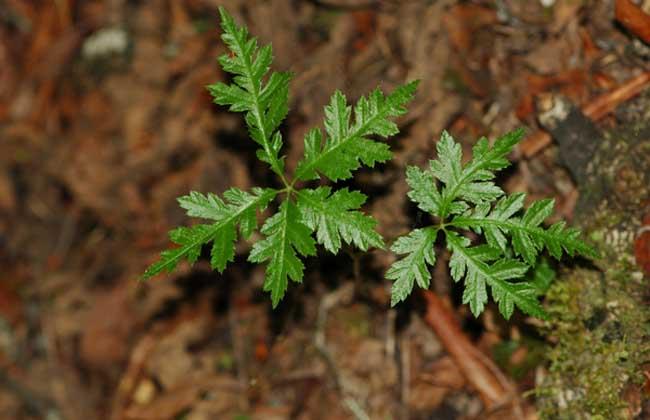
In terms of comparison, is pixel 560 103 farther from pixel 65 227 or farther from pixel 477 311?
pixel 65 227

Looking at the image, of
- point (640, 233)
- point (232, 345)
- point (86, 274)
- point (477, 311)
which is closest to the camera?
point (477, 311)

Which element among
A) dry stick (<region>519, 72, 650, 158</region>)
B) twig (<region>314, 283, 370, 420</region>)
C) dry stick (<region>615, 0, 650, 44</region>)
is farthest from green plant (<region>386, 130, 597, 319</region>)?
twig (<region>314, 283, 370, 420</region>)

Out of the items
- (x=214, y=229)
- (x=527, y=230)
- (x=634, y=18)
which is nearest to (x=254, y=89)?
(x=214, y=229)

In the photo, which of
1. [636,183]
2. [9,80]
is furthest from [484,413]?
[9,80]

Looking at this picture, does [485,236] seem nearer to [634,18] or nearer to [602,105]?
[602,105]

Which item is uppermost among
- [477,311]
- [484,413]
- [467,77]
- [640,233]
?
[467,77]

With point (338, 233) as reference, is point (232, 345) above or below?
below

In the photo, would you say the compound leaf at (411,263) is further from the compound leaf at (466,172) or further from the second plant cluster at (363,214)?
the compound leaf at (466,172)

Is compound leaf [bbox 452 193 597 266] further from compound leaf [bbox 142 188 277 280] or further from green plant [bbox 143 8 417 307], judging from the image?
compound leaf [bbox 142 188 277 280]
